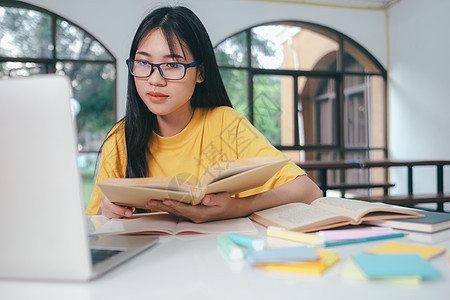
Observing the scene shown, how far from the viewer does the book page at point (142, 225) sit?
0.70 meters

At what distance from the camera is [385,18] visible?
17.4 feet

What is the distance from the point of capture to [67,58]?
4.30 metres

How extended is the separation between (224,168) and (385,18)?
5574 mm

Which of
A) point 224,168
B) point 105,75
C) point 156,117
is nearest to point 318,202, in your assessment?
point 224,168

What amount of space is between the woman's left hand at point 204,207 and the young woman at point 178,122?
0.14m

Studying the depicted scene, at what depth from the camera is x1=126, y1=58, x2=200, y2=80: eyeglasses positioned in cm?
109

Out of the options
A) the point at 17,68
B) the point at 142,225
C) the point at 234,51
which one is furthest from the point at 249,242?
the point at 17,68

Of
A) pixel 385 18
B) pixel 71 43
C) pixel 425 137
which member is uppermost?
pixel 385 18

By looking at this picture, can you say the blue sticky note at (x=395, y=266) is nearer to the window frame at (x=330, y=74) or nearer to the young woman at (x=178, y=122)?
the young woman at (x=178, y=122)

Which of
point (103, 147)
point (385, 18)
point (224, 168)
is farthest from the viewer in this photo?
point (385, 18)

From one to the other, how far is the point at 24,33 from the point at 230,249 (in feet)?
15.1

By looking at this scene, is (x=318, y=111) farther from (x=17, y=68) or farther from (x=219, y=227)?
(x=219, y=227)

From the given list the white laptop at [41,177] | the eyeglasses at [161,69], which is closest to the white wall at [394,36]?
the eyeglasses at [161,69]

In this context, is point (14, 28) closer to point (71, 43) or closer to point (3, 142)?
point (71, 43)
